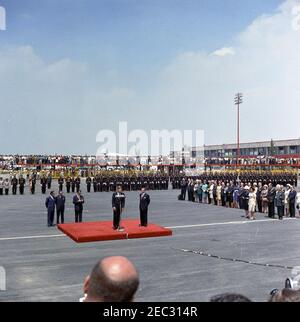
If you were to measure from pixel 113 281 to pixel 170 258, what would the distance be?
846cm

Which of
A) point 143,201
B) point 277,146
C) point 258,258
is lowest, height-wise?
point 258,258

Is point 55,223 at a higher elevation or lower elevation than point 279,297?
lower

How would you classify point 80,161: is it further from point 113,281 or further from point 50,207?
point 113,281

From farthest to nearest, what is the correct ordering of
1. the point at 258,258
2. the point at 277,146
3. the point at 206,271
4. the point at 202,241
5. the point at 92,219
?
the point at 277,146 < the point at 92,219 < the point at 202,241 < the point at 258,258 < the point at 206,271

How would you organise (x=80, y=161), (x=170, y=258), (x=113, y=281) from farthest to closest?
(x=80, y=161) → (x=170, y=258) → (x=113, y=281)

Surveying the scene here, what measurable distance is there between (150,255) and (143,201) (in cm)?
379

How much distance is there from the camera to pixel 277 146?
286ft

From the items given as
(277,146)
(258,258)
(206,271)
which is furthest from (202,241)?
(277,146)

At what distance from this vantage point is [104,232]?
43.7 feet

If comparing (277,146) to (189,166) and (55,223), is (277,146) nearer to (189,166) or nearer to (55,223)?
(189,166)

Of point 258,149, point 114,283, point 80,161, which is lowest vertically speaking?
point 114,283

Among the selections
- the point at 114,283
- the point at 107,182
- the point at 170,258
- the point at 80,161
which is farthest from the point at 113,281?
the point at 80,161

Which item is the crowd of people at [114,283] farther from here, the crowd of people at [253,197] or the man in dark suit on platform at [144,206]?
the crowd of people at [253,197]

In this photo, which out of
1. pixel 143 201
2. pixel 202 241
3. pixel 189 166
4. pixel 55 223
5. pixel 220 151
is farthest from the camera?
pixel 220 151
